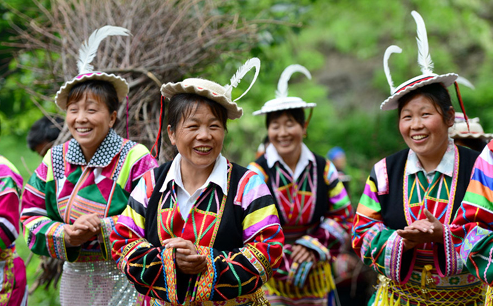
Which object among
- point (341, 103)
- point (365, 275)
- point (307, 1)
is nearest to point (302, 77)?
point (341, 103)

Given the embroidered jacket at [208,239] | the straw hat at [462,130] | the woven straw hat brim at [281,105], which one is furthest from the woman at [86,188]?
the straw hat at [462,130]

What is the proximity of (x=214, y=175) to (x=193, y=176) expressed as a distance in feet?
0.39

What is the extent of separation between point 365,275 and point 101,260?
3.65m

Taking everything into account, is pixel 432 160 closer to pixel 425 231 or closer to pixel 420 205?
pixel 420 205

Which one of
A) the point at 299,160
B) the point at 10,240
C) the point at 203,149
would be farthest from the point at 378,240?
the point at 10,240

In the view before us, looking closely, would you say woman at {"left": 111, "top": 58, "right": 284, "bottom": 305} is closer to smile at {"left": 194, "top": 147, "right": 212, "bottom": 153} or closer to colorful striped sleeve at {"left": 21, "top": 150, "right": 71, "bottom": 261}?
smile at {"left": 194, "top": 147, "right": 212, "bottom": 153}

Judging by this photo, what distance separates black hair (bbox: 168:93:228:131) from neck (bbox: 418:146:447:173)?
108cm

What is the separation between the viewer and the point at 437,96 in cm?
249

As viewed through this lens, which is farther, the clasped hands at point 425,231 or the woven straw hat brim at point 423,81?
the woven straw hat brim at point 423,81

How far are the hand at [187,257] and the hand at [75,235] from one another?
70 centimetres

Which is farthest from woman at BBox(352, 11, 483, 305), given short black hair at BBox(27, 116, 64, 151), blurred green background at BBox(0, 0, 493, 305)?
short black hair at BBox(27, 116, 64, 151)

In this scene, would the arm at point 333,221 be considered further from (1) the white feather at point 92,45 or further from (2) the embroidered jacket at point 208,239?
(1) the white feather at point 92,45

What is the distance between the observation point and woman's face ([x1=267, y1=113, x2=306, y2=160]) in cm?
368

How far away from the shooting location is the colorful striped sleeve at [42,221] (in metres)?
2.62
